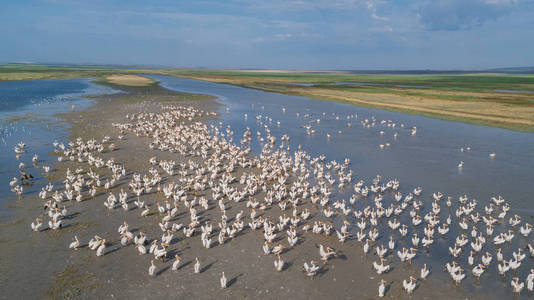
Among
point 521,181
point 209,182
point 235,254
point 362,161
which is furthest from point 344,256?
point 521,181

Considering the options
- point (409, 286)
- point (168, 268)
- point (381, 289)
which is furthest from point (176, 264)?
point (409, 286)

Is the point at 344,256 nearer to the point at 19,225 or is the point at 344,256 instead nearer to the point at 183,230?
the point at 183,230

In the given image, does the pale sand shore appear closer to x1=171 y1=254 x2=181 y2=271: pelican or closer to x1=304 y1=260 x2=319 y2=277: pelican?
x1=171 y1=254 x2=181 y2=271: pelican

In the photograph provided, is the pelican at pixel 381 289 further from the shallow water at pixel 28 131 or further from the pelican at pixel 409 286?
the shallow water at pixel 28 131

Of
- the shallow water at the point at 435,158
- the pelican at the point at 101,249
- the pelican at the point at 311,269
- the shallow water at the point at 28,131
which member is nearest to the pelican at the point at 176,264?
the pelican at the point at 101,249

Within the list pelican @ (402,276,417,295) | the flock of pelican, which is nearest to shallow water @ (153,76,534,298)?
the flock of pelican

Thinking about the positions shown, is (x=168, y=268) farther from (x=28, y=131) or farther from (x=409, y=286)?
(x=28, y=131)
